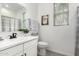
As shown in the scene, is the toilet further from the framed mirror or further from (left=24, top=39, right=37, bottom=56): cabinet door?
the framed mirror

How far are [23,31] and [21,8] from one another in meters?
0.74

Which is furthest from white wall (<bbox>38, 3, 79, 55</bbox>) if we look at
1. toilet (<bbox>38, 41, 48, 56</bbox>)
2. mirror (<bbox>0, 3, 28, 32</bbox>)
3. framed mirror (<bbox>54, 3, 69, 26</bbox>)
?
mirror (<bbox>0, 3, 28, 32</bbox>)

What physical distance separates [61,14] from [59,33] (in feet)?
2.36

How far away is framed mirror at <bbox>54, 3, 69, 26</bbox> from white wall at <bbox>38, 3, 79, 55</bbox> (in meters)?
0.11

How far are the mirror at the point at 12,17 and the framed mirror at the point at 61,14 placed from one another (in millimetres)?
1194

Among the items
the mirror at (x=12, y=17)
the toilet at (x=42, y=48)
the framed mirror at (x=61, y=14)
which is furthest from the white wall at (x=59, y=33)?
the mirror at (x=12, y=17)

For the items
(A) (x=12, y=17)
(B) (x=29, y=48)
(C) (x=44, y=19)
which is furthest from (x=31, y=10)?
(B) (x=29, y=48)

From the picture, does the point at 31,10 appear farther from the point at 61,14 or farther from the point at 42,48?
the point at 42,48

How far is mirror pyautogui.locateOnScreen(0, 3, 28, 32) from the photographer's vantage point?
4.57 ft

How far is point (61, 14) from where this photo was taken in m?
2.25

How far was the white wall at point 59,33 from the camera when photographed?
1998 millimetres

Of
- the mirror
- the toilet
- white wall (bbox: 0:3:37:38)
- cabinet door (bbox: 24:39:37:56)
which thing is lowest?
the toilet

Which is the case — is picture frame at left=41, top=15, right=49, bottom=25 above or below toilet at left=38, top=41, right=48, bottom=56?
above

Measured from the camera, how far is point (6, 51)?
82cm
